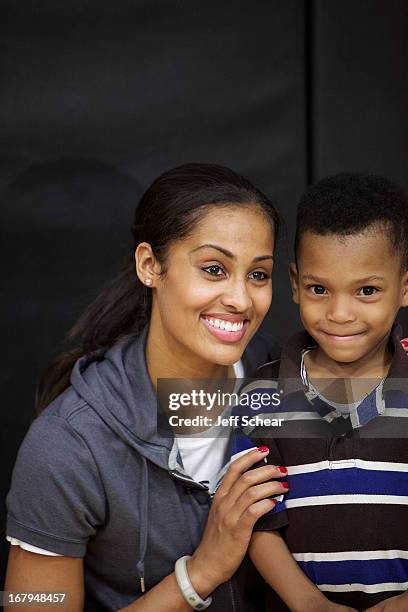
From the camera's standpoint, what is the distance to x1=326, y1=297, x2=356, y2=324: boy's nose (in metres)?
1.59

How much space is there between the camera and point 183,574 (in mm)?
1623

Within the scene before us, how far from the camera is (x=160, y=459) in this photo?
65.4 inches

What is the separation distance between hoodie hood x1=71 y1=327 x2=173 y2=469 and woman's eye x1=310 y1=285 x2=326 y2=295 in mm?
356

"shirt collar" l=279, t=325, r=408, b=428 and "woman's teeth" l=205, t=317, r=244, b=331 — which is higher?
"woman's teeth" l=205, t=317, r=244, b=331

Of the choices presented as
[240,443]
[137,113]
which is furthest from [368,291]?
[137,113]

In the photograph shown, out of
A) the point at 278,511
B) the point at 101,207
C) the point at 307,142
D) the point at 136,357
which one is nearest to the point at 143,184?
the point at 101,207

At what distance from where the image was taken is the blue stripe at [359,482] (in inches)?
61.6

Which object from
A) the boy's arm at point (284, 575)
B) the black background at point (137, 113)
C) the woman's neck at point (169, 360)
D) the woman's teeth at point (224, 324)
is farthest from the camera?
the black background at point (137, 113)

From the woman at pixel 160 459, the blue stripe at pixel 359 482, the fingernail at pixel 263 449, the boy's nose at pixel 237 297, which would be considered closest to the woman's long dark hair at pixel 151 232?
the woman at pixel 160 459

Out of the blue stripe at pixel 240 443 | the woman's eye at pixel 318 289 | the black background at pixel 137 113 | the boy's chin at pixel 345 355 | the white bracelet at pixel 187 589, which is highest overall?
the black background at pixel 137 113

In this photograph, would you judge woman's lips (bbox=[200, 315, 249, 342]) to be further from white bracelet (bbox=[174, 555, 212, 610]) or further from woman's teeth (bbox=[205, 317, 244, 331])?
white bracelet (bbox=[174, 555, 212, 610])

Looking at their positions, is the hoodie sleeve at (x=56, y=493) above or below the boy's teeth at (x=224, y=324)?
below

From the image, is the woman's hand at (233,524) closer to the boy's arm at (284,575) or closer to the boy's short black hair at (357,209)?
the boy's arm at (284,575)

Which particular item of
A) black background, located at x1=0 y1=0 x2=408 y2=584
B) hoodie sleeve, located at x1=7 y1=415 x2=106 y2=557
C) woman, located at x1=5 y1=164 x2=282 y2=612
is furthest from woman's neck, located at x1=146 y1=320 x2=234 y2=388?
black background, located at x1=0 y1=0 x2=408 y2=584
